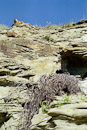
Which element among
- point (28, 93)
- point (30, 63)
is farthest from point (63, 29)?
point (28, 93)

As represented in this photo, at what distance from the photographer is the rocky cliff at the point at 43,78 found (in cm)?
338

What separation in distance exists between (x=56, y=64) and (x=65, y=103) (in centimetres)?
239

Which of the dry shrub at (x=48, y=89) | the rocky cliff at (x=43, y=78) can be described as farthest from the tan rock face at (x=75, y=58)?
the dry shrub at (x=48, y=89)

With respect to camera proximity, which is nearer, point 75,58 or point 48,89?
point 48,89

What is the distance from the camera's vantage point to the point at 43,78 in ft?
16.0

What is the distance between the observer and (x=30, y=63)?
578cm

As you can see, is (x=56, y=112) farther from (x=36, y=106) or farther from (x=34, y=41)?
(x=34, y=41)

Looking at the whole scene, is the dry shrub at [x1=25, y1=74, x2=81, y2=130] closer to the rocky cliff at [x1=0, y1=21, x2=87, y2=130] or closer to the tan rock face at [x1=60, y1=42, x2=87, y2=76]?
the rocky cliff at [x1=0, y1=21, x2=87, y2=130]

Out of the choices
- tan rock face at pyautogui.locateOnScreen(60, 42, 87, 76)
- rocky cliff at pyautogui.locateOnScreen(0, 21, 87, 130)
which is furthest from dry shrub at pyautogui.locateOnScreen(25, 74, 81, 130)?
tan rock face at pyautogui.locateOnScreen(60, 42, 87, 76)

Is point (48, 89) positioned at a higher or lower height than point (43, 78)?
lower

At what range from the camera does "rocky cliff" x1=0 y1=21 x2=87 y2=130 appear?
11.1ft

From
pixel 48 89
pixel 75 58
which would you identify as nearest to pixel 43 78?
pixel 48 89

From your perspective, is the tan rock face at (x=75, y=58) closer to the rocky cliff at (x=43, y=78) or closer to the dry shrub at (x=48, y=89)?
the rocky cliff at (x=43, y=78)

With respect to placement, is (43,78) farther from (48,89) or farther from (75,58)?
(75,58)
